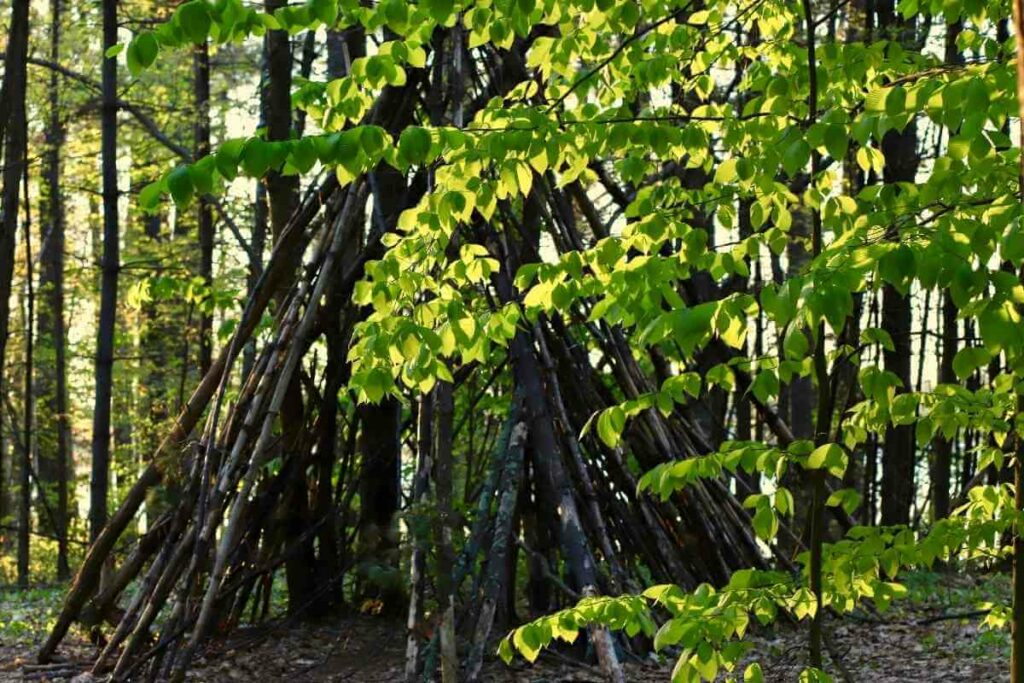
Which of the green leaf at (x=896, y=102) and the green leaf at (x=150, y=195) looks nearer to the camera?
the green leaf at (x=896, y=102)

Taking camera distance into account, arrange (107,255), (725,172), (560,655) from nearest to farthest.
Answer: (725,172), (560,655), (107,255)

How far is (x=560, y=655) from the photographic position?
17.6 feet

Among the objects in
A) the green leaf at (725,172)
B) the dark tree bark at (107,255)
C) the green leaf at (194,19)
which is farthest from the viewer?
the dark tree bark at (107,255)

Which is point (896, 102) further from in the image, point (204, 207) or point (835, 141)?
point (204, 207)

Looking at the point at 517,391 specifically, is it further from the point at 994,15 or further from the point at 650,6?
the point at 994,15

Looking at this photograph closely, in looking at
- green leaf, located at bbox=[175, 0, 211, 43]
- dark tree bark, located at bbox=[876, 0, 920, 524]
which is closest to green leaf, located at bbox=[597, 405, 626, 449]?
green leaf, located at bbox=[175, 0, 211, 43]

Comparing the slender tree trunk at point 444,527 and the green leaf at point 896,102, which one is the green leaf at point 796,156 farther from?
the slender tree trunk at point 444,527

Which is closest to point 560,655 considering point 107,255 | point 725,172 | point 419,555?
point 419,555

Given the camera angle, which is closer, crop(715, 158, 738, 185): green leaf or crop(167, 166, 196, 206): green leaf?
crop(167, 166, 196, 206): green leaf

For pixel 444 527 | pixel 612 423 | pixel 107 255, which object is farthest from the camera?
pixel 107 255

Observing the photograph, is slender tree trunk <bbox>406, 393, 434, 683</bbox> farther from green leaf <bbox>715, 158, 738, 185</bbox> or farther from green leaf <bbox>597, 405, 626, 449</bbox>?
green leaf <bbox>715, 158, 738, 185</bbox>

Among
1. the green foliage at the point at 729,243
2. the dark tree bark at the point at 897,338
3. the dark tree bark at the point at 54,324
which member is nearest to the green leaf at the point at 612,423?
the green foliage at the point at 729,243

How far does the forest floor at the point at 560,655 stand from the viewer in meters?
5.40

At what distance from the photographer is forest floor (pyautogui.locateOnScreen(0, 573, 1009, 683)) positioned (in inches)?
213
